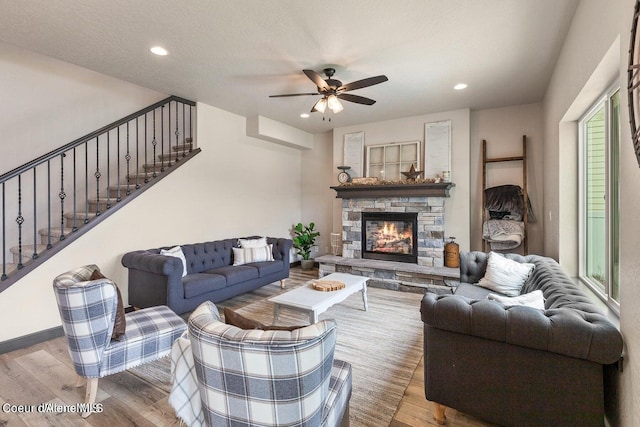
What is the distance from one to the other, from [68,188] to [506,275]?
563 cm

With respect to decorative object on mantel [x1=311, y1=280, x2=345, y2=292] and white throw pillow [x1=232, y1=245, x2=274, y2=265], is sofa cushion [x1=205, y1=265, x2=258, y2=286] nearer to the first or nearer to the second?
white throw pillow [x1=232, y1=245, x2=274, y2=265]

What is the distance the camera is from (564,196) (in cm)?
319

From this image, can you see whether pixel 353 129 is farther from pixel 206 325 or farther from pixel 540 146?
pixel 206 325

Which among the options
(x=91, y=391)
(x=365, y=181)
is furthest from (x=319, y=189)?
(x=91, y=391)

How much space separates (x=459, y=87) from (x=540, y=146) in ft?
5.91

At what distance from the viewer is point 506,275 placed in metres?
3.05

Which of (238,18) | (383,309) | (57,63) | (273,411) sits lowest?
(383,309)

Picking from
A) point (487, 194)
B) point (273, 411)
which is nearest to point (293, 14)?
point (273, 411)

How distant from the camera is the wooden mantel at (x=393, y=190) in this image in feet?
16.3

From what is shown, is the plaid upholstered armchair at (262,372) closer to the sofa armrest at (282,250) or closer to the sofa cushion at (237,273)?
the sofa cushion at (237,273)

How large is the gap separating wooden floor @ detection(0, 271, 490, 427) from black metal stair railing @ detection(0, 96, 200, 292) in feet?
3.22

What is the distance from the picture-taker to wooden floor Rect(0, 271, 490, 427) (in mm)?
1925

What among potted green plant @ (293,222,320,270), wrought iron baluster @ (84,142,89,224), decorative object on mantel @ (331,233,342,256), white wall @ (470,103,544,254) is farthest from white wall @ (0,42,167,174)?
white wall @ (470,103,544,254)

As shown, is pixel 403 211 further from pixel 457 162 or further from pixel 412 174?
pixel 457 162
